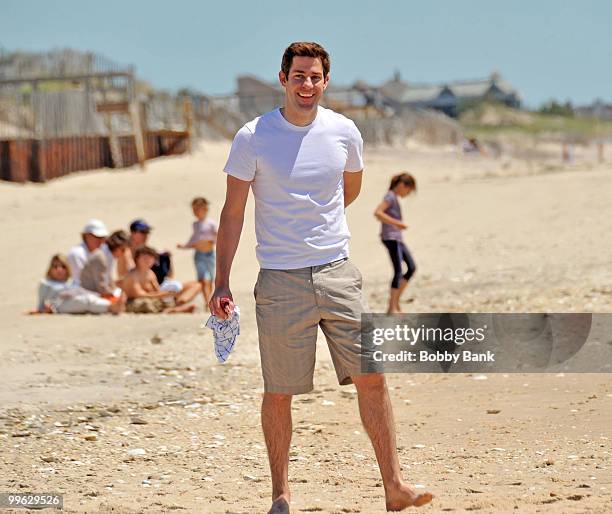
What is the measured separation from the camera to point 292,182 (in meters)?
4.75

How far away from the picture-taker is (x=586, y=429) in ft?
21.1

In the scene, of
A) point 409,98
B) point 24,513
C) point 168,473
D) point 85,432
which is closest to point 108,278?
point 85,432

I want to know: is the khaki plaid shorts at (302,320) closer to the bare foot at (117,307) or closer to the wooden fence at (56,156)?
the bare foot at (117,307)

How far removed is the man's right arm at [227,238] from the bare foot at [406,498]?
0.98m

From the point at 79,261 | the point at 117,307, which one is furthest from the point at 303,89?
the point at 79,261

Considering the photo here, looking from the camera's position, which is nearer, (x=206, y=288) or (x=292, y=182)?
(x=292, y=182)

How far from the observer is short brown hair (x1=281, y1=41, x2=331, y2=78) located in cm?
485

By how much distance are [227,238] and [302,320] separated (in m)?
0.46

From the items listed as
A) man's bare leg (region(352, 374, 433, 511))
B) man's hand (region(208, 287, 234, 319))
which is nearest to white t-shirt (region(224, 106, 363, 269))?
man's hand (region(208, 287, 234, 319))

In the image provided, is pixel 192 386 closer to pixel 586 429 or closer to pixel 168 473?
pixel 168 473

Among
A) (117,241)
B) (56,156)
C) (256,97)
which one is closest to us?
(117,241)

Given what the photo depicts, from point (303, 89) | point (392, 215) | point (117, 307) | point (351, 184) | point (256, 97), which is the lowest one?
point (117, 307)

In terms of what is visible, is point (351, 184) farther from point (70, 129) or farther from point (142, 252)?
point (70, 129)

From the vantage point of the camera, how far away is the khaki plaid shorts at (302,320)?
4773 millimetres
